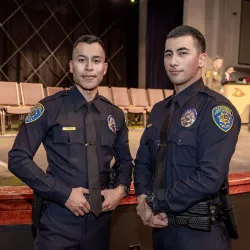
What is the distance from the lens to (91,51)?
1004 millimetres

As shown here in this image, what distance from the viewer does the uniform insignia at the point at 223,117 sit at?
2.76 ft

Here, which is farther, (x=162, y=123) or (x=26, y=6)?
(x=26, y=6)

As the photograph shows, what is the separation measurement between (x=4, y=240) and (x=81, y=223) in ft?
1.45

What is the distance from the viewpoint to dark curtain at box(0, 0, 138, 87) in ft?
17.9

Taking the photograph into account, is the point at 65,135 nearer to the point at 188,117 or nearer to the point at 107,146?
the point at 107,146

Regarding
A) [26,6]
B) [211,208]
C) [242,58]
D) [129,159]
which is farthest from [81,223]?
[242,58]

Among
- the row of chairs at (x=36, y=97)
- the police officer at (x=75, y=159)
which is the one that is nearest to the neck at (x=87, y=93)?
the police officer at (x=75, y=159)

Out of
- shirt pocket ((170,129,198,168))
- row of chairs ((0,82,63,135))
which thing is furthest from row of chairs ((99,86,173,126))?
shirt pocket ((170,129,198,168))

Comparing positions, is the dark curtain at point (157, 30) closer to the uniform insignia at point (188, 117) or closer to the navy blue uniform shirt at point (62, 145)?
the navy blue uniform shirt at point (62, 145)

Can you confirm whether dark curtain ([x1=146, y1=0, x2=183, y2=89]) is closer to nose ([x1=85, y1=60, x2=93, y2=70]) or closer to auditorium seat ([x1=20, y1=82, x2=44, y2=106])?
auditorium seat ([x1=20, y1=82, x2=44, y2=106])

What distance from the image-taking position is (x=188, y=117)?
901 millimetres

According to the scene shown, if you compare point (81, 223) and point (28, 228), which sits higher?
point (81, 223)

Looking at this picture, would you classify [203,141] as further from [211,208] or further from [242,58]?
[242,58]

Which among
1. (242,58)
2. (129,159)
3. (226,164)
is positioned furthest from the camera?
(242,58)
